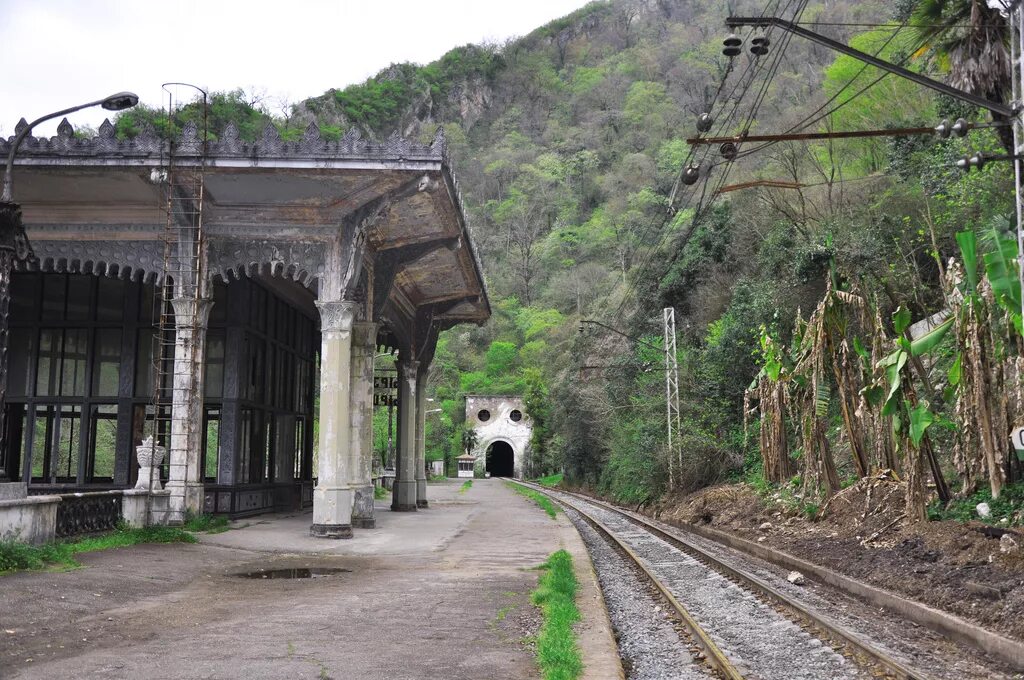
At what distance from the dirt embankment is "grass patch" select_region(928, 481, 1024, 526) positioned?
0.91 feet

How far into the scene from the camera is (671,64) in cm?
10319

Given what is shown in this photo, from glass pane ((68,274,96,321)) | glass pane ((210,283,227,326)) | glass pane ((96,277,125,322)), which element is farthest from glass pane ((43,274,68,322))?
glass pane ((210,283,227,326))

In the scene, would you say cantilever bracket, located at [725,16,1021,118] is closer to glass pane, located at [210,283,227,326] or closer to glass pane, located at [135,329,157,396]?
glass pane, located at [210,283,227,326]

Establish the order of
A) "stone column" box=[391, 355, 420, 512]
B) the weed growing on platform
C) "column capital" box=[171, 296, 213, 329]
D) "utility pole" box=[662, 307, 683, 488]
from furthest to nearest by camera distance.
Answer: "utility pole" box=[662, 307, 683, 488]
"stone column" box=[391, 355, 420, 512]
"column capital" box=[171, 296, 213, 329]
the weed growing on platform

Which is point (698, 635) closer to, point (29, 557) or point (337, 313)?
point (29, 557)

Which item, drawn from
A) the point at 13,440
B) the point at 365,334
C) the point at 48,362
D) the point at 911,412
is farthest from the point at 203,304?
the point at 911,412

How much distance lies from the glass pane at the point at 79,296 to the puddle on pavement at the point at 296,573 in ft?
34.9

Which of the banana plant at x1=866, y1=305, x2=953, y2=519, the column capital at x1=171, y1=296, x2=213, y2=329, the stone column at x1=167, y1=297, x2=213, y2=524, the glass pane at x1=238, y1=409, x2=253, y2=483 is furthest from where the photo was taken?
the glass pane at x1=238, y1=409, x2=253, y2=483

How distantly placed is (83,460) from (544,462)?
52702 mm

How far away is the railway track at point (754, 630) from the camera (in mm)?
7082

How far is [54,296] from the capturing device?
1964 centimetres

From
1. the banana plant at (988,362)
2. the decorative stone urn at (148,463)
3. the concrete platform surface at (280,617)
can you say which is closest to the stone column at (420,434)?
the decorative stone urn at (148,463)

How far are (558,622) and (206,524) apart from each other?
10.8 meters

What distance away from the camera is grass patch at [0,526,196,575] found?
10273 millimetres
